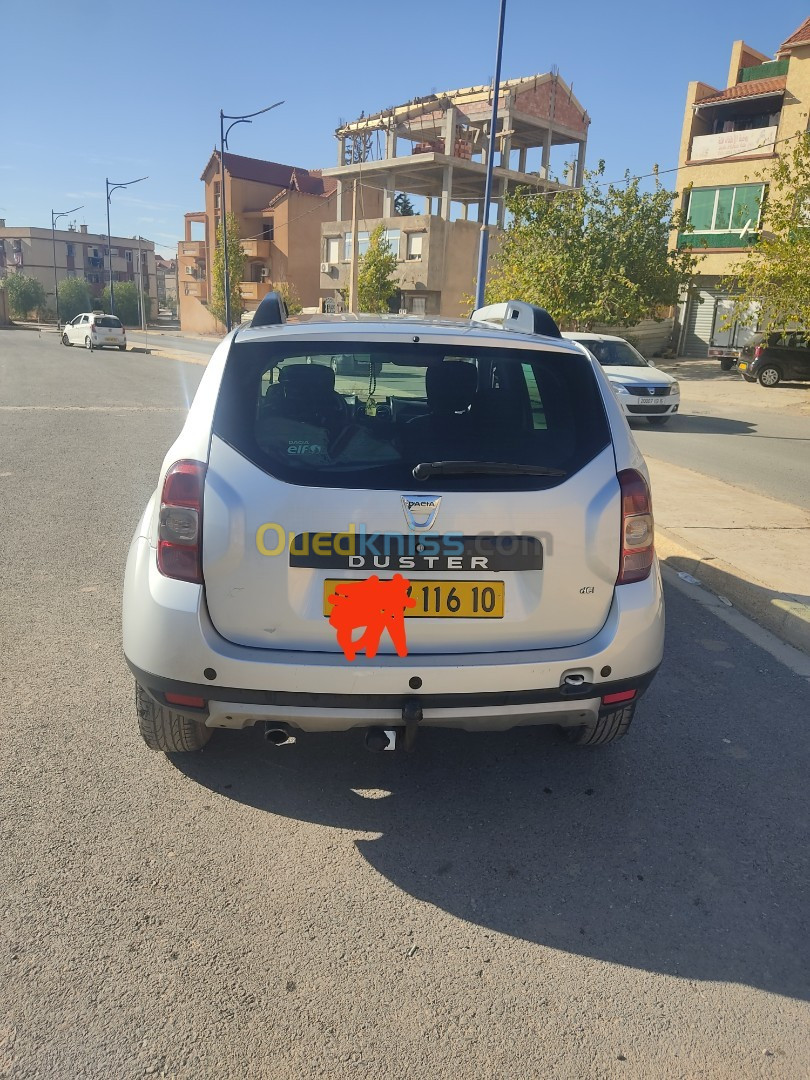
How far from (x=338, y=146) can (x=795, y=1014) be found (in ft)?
205

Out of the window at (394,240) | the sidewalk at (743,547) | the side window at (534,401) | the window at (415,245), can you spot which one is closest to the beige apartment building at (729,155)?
the window at (415,245)

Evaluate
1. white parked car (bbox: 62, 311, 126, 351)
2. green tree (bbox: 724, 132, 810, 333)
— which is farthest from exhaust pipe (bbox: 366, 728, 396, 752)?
white parked car (bbox: 62, 311, 126, 351)

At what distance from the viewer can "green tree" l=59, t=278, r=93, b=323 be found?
259ft

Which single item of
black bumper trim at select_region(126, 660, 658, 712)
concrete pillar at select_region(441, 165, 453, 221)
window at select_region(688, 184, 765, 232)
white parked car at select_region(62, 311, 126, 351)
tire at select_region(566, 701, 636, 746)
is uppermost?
concrete pillar at select_region(441, 165, 453, 221)

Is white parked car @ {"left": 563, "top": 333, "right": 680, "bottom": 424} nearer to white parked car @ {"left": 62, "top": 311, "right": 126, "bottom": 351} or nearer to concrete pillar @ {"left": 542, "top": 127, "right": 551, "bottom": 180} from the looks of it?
white parked car @ {"left": 62, "top": 311, "right": 126, "bottom": 351}

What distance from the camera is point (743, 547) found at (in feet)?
22.2

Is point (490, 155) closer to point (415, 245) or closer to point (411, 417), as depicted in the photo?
point (411, 417)

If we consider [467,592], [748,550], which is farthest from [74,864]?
[748,550]

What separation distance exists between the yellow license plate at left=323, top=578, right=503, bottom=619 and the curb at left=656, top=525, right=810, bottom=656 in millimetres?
2988

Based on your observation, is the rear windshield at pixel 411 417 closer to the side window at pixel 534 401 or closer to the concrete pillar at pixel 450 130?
the side window at pixel 534 401

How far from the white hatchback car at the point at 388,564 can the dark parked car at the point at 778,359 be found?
26.2 m

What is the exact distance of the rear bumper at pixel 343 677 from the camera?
2.76 metres

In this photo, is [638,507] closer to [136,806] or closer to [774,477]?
[136,806]

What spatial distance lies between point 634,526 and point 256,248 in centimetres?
7071
